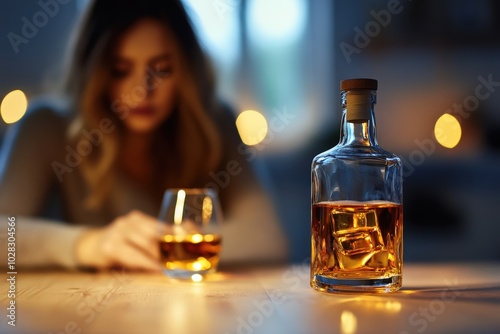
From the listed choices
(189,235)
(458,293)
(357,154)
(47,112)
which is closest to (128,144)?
(47,112)

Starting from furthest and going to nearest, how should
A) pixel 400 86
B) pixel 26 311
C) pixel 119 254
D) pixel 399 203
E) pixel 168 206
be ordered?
1. pixel 400 86
2. pixel 119 254
3. pixel 168 206
4. pixel 399 203
5. pixel 26 311

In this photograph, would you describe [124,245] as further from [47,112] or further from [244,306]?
[244,306]

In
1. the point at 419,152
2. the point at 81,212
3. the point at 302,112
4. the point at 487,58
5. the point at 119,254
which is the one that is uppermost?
the point at 487,58

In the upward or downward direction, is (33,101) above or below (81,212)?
above

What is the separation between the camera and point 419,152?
1594 millimetres

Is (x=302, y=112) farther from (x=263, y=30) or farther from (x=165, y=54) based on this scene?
(x=165, y=54)

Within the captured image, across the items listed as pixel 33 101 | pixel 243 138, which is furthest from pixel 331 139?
pixel 33 101

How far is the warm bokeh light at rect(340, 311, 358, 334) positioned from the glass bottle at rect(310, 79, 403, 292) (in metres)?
0.13

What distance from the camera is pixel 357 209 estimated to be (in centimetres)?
90

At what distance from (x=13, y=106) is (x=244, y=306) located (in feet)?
3.20

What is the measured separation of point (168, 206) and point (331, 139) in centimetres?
56

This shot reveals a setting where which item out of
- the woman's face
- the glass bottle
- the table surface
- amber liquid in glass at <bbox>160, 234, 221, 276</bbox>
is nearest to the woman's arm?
the woman's face

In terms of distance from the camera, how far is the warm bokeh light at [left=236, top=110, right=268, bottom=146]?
5.11ft

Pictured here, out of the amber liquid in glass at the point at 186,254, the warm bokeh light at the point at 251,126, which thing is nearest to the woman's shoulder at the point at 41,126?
the warm bokeh light at the point at 251,126
